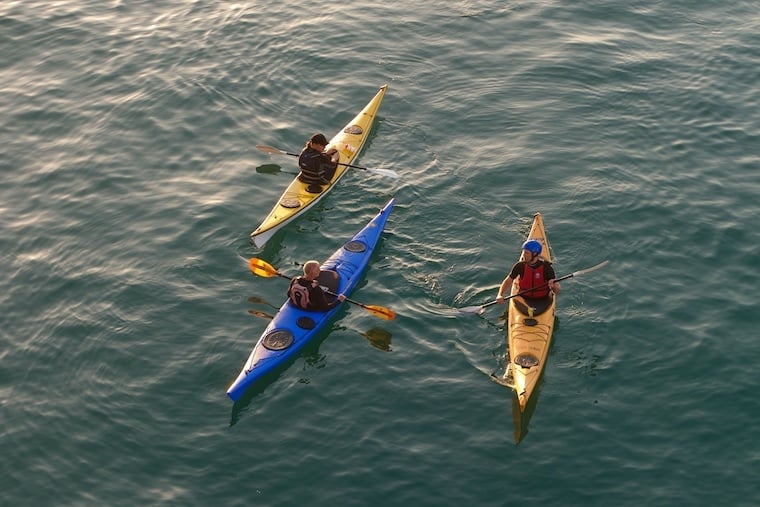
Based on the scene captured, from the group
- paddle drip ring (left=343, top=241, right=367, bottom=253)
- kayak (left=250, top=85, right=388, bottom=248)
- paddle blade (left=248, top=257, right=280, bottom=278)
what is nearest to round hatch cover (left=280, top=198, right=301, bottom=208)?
kayak (left=250, top=85, right=388, bottom=248)

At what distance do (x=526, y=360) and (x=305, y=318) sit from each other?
15.0 ft

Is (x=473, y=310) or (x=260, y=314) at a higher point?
(x=473, y=310)

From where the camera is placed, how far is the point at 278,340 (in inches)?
705

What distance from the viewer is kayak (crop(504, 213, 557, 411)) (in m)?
16.6

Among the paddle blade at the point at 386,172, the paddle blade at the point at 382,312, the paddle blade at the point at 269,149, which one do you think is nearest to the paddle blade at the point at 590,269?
the paddle blade at the point at 382,312

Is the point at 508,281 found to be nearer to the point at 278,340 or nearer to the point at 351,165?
the point at 278,340

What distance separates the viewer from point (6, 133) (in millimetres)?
25562

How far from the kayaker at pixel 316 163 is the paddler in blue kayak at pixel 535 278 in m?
6.22

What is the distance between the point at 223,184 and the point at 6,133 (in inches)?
287

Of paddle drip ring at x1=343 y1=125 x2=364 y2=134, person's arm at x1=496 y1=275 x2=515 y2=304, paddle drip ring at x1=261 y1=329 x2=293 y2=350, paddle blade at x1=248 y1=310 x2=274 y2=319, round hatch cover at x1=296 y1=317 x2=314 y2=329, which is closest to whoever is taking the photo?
paddle drip ring at x1=261 y1=329 x2=293 y2=350

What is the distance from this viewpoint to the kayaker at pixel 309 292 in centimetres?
1830

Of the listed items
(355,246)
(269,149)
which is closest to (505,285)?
(355,246)

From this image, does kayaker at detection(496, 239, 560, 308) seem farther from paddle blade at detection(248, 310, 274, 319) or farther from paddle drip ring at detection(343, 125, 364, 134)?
paddle drip ring at detection(343, 125, 364, 134)

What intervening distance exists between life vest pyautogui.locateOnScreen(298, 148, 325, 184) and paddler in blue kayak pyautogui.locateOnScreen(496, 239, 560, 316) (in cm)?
620
